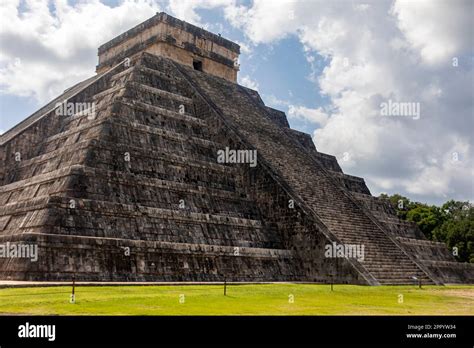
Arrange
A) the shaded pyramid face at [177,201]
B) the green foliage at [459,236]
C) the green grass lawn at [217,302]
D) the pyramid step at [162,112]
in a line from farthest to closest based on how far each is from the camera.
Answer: the green foliage at [459,236], the pyramid step at [162,112], the shaded pyramid face at [177,201], the green grass lawn at [217,302]

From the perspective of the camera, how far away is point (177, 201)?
20.8 meters

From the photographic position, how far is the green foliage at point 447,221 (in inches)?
1657

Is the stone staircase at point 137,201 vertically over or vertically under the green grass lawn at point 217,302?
over

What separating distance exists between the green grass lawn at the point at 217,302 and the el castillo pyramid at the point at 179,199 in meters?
2.78

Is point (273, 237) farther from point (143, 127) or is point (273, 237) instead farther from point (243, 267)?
point (143, 127)

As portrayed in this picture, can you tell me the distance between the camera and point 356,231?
2362 centimetres

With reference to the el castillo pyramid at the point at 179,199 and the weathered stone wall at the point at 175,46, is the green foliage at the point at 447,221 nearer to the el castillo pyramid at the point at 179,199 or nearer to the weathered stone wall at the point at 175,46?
the el castillo pyramid at the point at 179,199

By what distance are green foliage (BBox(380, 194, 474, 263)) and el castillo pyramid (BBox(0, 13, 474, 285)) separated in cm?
1162

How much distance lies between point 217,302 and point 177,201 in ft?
29.9
